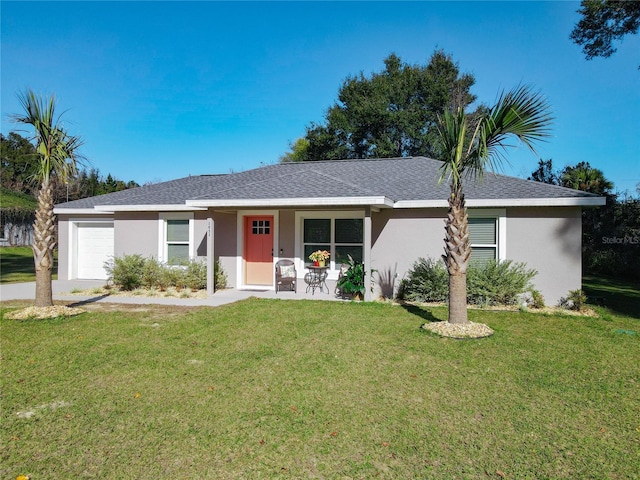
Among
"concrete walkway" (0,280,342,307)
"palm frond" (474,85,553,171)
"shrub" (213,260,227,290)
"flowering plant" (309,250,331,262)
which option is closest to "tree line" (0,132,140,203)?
"concrete walkway" (0,280,342,307)

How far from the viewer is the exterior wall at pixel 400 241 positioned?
10.7 m

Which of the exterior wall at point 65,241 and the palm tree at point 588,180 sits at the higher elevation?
the palm tree at point 588,180

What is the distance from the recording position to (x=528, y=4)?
1299 cm

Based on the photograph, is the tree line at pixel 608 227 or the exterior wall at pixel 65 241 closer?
the exterior wall at pixel 65 241

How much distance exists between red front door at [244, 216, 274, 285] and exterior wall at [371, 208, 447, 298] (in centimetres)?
335

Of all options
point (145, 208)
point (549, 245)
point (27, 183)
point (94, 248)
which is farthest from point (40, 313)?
point (27, 183)

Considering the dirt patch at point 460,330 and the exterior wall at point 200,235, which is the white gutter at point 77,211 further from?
the dirt patch at point 460,330

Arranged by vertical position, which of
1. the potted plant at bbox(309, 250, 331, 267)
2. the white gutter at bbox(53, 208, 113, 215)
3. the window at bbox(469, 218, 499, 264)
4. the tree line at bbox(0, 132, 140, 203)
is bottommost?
the potted plant at bbox(309, 250, 331, 267)

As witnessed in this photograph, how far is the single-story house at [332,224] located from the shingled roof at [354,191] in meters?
0.03

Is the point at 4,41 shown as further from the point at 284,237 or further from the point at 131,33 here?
the point at 284,237

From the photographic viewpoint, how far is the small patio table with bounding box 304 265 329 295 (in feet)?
37.6

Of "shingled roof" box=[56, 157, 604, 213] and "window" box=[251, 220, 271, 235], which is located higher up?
"shingled roof" box=[56, 157, 604, 213]

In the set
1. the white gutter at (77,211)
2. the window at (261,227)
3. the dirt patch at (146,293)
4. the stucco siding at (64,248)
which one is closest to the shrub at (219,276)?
the dirt patch at (146,293)

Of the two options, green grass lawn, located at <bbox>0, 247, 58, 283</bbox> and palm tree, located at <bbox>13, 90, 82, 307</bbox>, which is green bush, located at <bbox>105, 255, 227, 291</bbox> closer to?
palm tree, located at <bbox>13, 90, 82, 307</bbox>
